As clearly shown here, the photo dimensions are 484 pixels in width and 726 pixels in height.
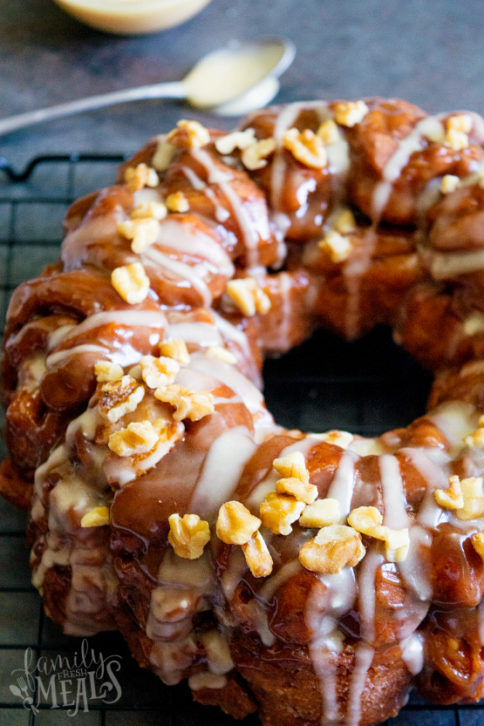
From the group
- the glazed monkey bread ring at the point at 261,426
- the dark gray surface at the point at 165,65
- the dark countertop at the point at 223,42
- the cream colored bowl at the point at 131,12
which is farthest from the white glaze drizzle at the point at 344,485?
the cream colored bowl at the point at 131,12

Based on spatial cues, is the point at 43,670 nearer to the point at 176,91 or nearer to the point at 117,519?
the point at 117,519

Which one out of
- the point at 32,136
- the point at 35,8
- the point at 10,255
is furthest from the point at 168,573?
the point at 35,8

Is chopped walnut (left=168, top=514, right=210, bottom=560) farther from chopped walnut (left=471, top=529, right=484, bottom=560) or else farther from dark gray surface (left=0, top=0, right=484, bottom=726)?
dark gray surface (left=0, top=0, right=484, bottom=726)

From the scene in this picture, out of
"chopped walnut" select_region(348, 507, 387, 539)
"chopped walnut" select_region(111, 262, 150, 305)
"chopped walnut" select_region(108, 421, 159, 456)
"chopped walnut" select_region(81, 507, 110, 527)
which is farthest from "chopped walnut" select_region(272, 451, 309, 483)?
"chopped walnut" select_region(111, 262, 150, 305)

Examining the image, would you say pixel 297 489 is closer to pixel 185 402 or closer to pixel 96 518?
pixel 185 402

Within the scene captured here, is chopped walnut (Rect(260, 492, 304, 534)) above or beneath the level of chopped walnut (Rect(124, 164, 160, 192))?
beneath

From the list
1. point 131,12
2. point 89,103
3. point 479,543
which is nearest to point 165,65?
point 131,12

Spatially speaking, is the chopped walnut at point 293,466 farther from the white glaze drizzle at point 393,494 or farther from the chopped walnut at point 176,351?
the chopped walnut at point 176,351
